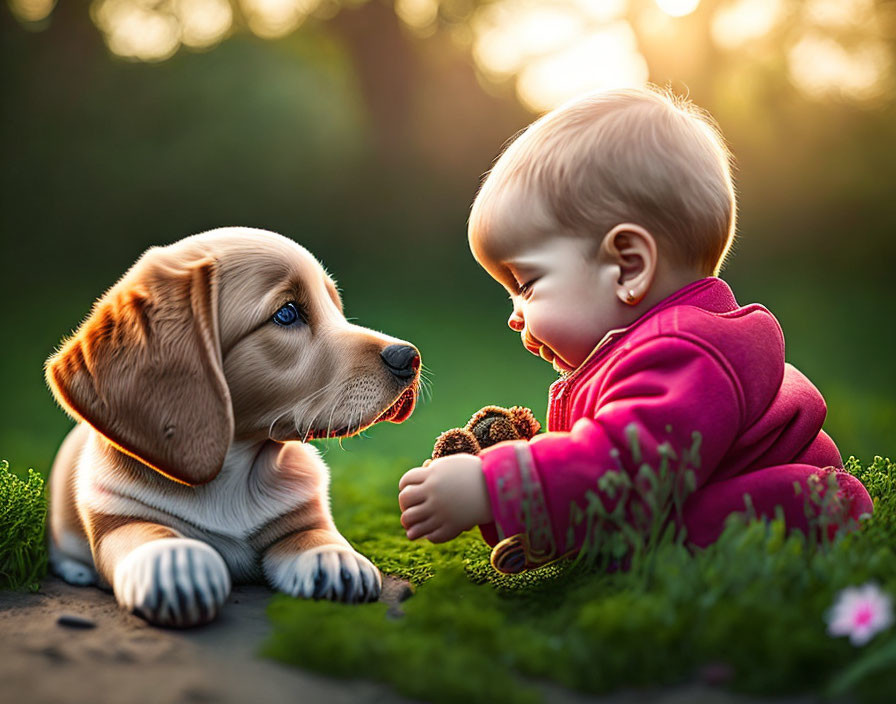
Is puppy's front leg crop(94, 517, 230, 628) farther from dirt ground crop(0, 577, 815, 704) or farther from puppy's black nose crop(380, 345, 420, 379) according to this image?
puppy's black nose crop(380, 345, 420, 379)

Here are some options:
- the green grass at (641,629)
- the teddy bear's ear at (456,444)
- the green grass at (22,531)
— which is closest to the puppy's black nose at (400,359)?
the teddy bear's ear at (456,444)

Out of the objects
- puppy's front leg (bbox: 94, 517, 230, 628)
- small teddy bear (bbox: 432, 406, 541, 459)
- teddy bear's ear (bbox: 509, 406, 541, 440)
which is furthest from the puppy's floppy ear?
teddy bear's ear (bbox: 509, 406, 541, 440)

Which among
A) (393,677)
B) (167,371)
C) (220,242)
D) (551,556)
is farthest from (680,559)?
(220,242)

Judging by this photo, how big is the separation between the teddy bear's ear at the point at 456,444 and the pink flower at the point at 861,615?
3.91 ft

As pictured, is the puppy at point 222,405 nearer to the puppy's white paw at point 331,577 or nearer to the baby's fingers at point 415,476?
the puppy's white paw at point 331,577

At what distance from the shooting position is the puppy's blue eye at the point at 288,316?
8.41ft

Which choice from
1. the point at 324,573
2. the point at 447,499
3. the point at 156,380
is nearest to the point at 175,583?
the point at 324,573

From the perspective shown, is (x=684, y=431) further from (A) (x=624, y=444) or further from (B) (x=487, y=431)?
(B) (x=487, y=431)

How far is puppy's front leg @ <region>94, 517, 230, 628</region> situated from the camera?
2.07 metres

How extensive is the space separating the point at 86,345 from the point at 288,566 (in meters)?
0.85

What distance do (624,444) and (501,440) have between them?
2.14 ft

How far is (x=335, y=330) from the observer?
2.63m

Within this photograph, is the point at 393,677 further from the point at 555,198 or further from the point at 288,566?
the point at 555,198

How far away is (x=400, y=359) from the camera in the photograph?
2.55 m
